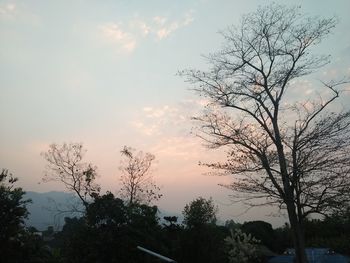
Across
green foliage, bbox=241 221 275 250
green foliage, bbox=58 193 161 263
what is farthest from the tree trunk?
green foliage, bbox=241 221 275 250

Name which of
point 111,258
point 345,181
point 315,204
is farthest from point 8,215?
point 345,181

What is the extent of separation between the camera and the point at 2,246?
41.8ft

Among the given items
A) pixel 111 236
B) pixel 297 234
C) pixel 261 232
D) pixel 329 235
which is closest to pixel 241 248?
pixel 261 232

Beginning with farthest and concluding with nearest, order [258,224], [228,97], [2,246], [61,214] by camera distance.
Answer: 1. [258,224]
2. [61,214]
3. [228,97]
4. [2,246]

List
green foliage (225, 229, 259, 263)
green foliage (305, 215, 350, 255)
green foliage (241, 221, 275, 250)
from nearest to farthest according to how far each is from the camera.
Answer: green foliage (225, 229, 259, 263) → green foliage (305, 215, 350, 255) → green foliage (241, 221, 275, 250)

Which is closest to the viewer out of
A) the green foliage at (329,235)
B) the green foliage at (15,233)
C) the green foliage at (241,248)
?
the green foliage at (15,233)

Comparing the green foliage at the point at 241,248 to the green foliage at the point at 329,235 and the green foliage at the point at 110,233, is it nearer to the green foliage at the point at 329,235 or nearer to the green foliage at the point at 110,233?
the green foliage at the point at 329,235

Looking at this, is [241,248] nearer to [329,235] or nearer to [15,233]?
[329,235]

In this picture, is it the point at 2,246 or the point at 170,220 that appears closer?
the point at 2,246

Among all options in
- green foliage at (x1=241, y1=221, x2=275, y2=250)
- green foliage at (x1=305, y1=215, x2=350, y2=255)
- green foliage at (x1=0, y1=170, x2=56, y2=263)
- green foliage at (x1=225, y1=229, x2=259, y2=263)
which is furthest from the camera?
green foliage at (x1=241, y1=221, x2=275, y2=250)

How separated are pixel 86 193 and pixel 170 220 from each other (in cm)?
1533

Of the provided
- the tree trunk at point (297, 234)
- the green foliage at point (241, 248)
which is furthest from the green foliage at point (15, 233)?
the green foliage at point (241, 248)

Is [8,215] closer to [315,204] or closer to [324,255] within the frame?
[315,204]

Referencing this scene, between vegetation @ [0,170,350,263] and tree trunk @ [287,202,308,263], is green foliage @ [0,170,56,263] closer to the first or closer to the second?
vegetation @ [0,170,350,263]
